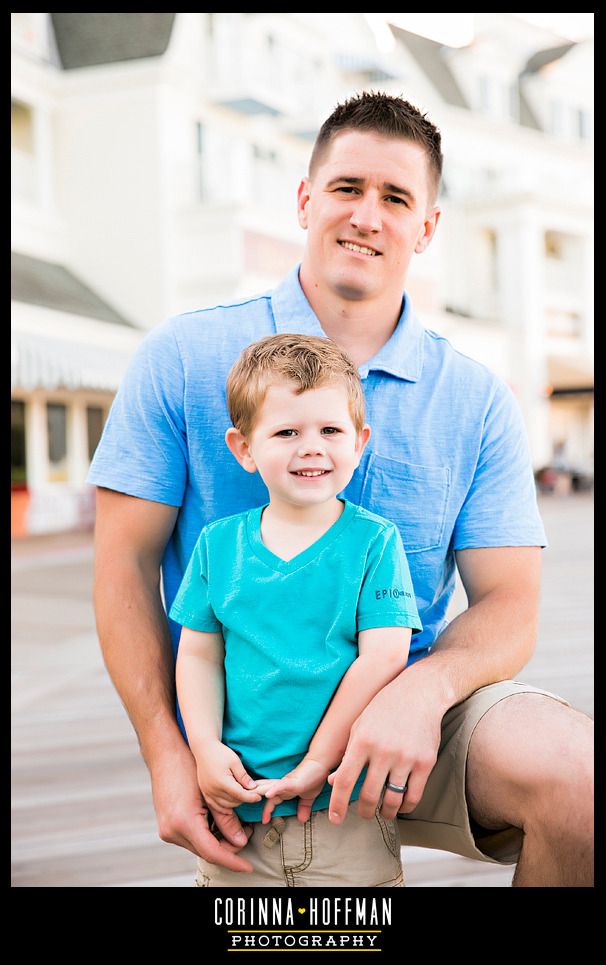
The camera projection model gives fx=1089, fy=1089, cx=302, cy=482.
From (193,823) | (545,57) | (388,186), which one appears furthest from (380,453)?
(545,57)

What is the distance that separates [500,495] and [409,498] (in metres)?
0.18

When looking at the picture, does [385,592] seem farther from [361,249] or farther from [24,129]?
[24,129]

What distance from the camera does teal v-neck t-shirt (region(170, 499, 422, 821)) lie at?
5.66 feet

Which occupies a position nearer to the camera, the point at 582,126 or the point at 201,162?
the point at 201,162

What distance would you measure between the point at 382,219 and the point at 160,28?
1532cm

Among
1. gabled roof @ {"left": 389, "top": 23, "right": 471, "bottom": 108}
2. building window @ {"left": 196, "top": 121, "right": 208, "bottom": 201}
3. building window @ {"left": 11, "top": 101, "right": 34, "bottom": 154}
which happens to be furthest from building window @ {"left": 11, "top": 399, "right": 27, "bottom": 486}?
gabled roof @ {"left": 389, "top": 23, "right": 471, "bottom": 108}

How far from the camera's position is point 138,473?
6.58 ft

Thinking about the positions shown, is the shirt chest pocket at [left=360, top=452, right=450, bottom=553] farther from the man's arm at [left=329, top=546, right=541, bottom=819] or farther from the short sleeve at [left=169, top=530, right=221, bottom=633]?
the short sleeve at [left=169, top=530, right=221, bottom=633]

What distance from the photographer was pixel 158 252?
16.2 meters

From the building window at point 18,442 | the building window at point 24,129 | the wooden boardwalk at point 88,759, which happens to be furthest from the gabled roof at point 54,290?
the wooden boardwalk at point 88,759

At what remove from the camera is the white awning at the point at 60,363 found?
40.0 ft

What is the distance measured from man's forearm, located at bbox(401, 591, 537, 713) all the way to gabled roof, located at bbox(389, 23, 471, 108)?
26029 mm

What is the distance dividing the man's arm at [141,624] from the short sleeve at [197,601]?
19cm
